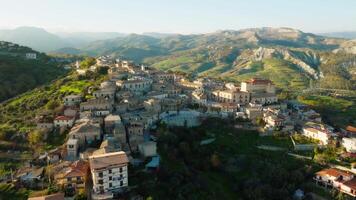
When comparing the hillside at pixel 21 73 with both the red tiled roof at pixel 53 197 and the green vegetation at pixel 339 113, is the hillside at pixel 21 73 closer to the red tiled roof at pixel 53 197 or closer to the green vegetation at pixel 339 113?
the red tiled roof at pixel 53 197

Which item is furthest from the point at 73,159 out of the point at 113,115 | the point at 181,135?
the point at 181,135

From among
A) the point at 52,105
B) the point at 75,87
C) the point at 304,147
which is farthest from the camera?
the point at 75,87

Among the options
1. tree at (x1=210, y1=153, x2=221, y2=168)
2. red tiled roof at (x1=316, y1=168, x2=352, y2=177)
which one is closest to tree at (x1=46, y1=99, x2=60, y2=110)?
tree at (x1=210, y1=153, x2=221, y2=168)

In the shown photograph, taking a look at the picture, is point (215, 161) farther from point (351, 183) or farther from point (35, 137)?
point (35, 137)

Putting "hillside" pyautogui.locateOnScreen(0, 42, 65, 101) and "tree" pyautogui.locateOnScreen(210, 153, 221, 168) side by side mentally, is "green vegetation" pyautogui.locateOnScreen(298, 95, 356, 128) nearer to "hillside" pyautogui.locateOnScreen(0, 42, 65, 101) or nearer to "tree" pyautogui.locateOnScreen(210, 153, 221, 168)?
"tree" pyautogui.locateOnScreen(210, 153, 221, 168)

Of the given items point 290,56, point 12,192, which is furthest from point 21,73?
point 290,56
